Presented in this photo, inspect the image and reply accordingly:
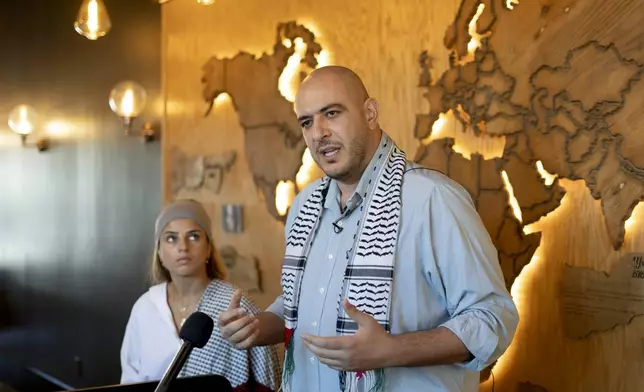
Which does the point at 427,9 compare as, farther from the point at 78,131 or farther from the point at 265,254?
the point at 78,131

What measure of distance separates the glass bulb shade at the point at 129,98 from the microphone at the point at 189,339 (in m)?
3.58

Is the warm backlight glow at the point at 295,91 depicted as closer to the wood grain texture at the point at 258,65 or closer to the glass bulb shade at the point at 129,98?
the wood grain texture at the point at 258,65

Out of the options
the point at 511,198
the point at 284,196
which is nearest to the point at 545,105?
the point at 511,198

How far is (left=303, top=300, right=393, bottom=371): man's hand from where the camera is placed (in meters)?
1.72

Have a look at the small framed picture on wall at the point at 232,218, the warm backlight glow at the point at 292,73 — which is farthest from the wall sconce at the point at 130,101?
the warm backlight glow at the point at 292,73

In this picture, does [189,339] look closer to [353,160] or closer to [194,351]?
[353,160]

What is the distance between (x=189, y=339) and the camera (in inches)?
76.2

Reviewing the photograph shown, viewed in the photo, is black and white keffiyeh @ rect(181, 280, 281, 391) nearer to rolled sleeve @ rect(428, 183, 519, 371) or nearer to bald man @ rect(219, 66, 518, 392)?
bald man @ rect(219, 66, 518, 392)

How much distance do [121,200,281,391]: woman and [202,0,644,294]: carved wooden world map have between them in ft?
3.24

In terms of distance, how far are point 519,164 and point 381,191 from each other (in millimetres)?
962

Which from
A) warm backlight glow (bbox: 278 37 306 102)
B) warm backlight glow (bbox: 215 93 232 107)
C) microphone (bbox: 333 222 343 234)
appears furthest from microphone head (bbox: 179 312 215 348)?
warm backlight glow (bbox: 215 93 232 107)

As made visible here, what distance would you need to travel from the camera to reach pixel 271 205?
4.35 meters

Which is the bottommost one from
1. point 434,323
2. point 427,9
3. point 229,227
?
point 434,323

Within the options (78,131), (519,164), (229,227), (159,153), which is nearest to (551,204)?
(519,164)
